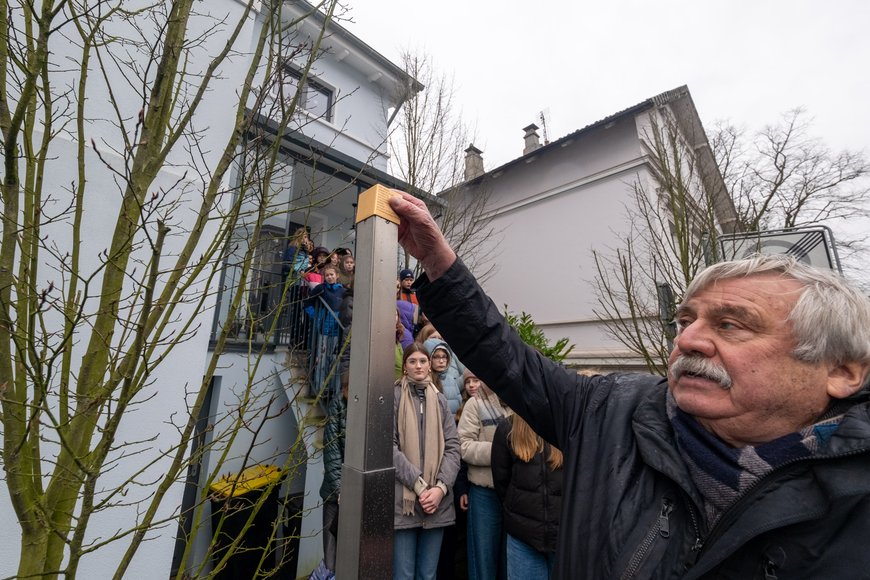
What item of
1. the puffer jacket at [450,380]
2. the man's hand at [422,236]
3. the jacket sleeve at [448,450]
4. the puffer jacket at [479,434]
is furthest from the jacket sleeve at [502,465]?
the man's hand at [422,236]

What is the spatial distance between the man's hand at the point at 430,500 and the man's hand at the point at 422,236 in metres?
2.28

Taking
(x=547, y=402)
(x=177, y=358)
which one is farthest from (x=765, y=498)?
(x=177, y=358)

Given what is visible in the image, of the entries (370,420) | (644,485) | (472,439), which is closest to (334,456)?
(472,439)

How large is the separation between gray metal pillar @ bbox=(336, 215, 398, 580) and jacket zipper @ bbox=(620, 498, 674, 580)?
611 mm

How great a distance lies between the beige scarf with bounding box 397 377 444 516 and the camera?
10.5 feet

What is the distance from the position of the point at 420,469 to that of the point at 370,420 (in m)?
2.40

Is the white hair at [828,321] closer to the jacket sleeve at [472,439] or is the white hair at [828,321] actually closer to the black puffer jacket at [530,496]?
the black puffer jacket at [530,496]

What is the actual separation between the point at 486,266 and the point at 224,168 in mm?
9887

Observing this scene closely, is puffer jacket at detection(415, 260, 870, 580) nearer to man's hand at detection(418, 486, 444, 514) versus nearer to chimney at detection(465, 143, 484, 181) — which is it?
man's hand at detection(418, 486, 444, 514)

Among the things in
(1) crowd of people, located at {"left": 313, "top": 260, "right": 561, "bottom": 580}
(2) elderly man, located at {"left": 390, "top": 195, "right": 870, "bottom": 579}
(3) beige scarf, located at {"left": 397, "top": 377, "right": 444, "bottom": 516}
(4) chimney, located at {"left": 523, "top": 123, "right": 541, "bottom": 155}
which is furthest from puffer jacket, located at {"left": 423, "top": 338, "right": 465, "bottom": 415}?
(4) chimney, located at {"left": 523, "top": 123, "right": 541, "bottom": 155}

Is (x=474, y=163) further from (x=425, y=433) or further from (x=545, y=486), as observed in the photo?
(x=545, y=486)

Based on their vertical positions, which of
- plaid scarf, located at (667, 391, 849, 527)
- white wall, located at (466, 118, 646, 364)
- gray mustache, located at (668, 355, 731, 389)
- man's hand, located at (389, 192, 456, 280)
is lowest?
plaid scarf, located at (667, 391, 849, 527)

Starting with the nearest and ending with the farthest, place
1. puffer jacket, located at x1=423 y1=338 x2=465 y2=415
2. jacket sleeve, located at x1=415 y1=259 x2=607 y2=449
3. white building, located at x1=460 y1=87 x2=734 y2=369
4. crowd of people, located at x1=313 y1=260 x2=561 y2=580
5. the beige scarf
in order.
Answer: jacket sleeve, located at x1=415 y1=259 x2=607 y2=449, crowd of people, located at x1=313 y1=260 x2=561 y2=580, the beige scarf, puffer jacket, located at x1=423 y1=338 x2=465 y2=415, white building, located at x1=460 y1=87 x2=734 y2=369

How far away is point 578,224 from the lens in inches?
385
